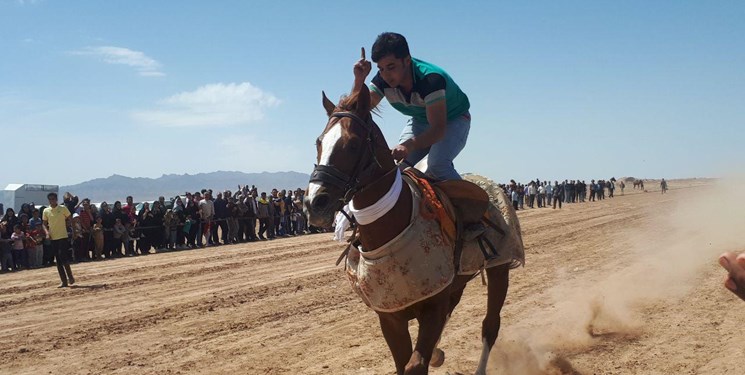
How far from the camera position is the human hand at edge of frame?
2.00 metres

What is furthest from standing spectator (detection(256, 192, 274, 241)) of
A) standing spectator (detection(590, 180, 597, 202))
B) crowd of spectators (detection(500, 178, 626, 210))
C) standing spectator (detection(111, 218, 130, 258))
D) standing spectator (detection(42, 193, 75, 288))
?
standing spectator (detection(590, 180, 597, 202))

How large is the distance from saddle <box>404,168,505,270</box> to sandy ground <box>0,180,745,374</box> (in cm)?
191

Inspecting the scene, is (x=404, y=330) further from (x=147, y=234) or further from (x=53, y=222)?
(x=147, y=234)

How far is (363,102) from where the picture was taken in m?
4.46

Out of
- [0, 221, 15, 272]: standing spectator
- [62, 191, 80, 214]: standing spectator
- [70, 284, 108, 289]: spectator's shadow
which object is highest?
[62, 191, 80, 214]: standing spectator

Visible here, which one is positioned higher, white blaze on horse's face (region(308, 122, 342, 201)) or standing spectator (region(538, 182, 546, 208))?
white blaze on horse's face (region(308, 122, 342, 201))

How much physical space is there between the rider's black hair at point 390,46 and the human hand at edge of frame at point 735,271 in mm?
3364

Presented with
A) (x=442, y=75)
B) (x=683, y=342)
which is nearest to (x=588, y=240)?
(x=683, y=342)

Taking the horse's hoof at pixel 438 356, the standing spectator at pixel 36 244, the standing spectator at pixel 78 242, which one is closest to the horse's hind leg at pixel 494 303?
the horse's hoof at pixel 438 356

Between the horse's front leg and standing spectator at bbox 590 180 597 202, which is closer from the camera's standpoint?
the horse's front leg

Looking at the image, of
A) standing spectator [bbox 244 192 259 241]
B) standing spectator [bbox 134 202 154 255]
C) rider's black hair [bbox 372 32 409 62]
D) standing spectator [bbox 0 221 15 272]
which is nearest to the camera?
rider's black hair [bbox 372 32 409 62]

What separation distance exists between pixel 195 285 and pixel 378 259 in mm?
10229

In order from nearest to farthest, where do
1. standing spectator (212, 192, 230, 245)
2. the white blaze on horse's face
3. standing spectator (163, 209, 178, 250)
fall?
the white blaze on horse's face, standing spectator (163, 209, 178, 250), standing spectator (212, 192, 230, 245)

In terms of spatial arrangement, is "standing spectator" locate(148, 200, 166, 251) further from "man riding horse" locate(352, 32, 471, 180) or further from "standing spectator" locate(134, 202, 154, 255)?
"man riding horse" locate(352, 32, 471, 180)
